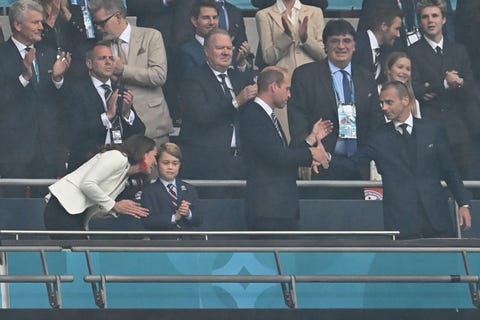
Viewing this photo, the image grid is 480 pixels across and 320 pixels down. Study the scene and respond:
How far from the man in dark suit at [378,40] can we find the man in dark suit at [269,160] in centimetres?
73

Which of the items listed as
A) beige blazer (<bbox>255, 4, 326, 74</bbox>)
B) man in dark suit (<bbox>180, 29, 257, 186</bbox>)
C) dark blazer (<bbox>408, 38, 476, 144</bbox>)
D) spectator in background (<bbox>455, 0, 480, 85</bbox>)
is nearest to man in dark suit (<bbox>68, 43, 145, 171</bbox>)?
man in dark suit (<bbox>180, 29, 257, 186</bbox>)

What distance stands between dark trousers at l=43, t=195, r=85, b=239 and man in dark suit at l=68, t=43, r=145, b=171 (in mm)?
455

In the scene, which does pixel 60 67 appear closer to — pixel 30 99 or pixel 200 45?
pixel 30 99

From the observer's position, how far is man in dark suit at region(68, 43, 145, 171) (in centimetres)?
1101

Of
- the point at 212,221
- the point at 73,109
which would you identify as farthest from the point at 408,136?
the point at 73,109

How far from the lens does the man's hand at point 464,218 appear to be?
11.1m

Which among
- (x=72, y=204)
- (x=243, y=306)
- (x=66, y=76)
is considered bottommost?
(x=243, y=306)

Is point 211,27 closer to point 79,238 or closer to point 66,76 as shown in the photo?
point 66,76

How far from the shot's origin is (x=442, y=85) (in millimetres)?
11562

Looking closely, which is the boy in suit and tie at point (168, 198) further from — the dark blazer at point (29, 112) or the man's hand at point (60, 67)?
the man's hand at point (60, 67)

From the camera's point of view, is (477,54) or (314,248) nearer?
(314,248)

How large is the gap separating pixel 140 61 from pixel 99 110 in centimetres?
48

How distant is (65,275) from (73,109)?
50.4 inches

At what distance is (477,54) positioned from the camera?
1167cm
